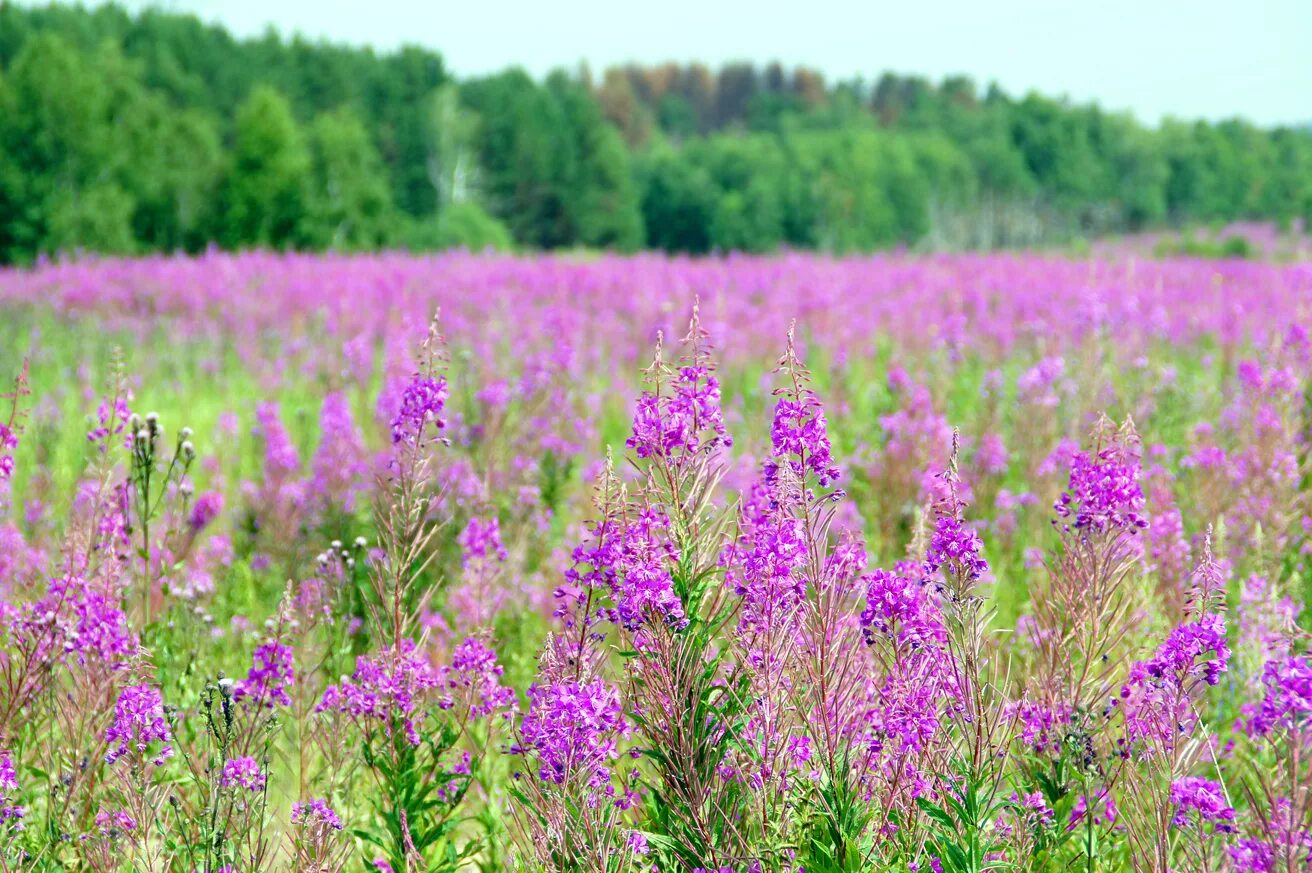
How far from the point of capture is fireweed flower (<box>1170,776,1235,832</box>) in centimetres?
227

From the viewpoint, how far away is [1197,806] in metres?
2.31

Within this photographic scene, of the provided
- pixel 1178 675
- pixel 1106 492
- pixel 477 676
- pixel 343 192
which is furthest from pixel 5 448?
pixel 343 192

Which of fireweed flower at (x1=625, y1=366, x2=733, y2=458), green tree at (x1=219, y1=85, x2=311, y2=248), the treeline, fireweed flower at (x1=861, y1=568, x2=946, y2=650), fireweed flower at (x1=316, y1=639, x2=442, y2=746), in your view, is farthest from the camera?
green tree at (x1=219, y1=85, x2=311, y2=248)

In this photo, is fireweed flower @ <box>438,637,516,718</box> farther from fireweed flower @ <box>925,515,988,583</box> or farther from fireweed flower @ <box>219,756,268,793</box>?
fireweed flower @ <box>925,515,988,583</box>

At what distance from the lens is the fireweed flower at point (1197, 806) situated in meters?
2.27

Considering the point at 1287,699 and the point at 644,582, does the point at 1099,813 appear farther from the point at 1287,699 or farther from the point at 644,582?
the point at 644,582

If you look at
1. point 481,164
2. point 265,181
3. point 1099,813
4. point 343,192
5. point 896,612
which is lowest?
point 1099,813

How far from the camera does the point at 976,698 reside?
2387mm

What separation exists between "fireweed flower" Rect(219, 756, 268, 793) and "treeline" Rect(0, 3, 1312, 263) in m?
23.9

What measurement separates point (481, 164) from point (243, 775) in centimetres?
5332

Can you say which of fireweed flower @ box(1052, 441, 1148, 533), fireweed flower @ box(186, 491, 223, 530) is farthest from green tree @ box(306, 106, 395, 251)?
fireweed flower @ box(1052, 441, 1148, 533)

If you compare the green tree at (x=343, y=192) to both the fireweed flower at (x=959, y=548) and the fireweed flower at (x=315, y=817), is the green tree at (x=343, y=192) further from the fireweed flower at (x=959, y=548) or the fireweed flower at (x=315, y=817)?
the fireweed flower at (x=959, y=548)

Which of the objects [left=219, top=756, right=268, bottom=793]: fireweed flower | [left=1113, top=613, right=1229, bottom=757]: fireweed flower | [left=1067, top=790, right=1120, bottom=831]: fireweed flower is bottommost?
[left=1067, top=790, right=1120, bottom=831]: fireweed flower

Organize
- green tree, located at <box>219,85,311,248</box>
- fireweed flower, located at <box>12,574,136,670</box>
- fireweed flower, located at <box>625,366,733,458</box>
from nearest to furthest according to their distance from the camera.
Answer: fireweed flower, located at <box>625,366,733,458</box>
fireweed flower, located at <box>12,574,136,670</box>
green tree, located at <box>219,85,311,248</box>
